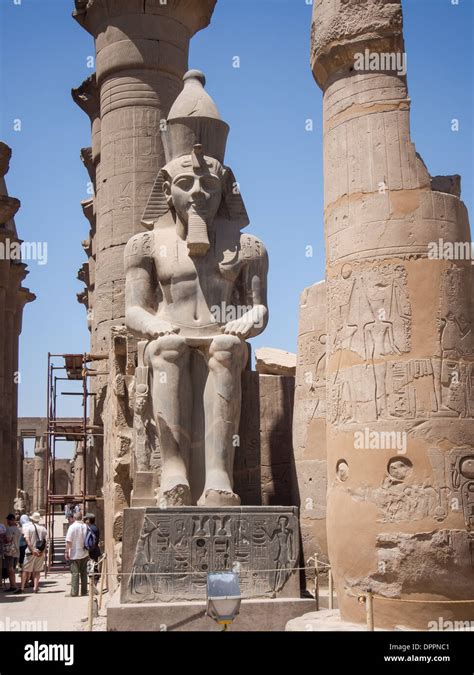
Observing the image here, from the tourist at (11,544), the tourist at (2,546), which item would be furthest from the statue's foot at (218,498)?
the tourist at (2,546)

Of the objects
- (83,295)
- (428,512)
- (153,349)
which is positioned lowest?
(428,512)

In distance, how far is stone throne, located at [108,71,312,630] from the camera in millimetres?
8047

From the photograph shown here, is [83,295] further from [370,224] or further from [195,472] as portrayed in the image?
[370,224]

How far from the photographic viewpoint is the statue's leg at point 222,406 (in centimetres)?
869

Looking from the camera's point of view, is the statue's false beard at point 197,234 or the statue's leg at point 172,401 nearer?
the statue's leg at point 172,401

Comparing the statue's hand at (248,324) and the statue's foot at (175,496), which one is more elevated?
the statue's hand at (248,324)

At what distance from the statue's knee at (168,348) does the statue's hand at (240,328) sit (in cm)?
43

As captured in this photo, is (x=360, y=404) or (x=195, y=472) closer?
(x=360, y=404)

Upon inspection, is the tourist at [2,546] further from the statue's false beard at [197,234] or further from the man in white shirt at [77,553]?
the statue's false beard at [197,234]

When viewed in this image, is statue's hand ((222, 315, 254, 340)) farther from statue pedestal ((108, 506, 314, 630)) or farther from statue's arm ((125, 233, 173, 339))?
statue pedestal ((108, 506, 314, 630))
